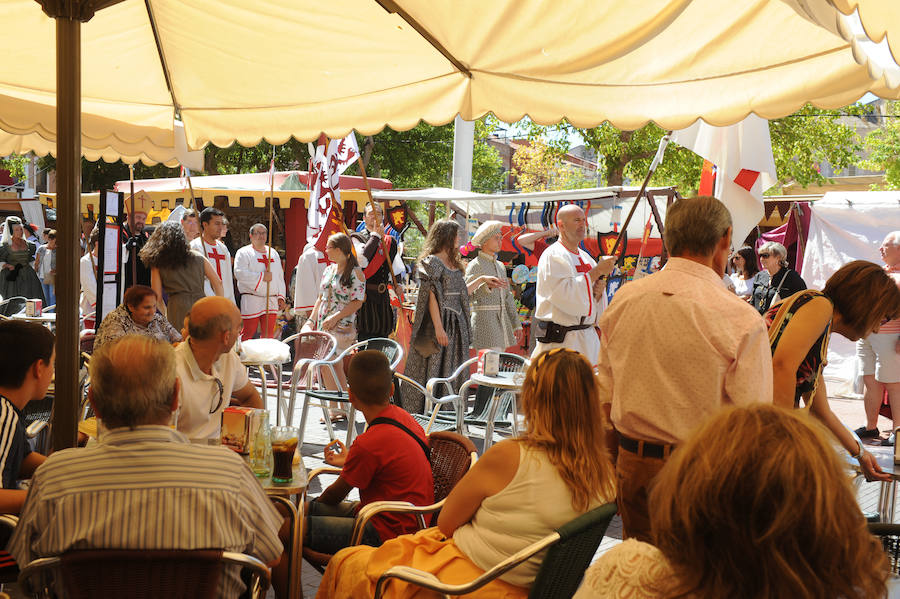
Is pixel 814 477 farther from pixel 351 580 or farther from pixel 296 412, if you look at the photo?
pixel 296 412

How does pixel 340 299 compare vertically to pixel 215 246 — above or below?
below

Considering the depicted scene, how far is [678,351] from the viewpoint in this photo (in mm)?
2895

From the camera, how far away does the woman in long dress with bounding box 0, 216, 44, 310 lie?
13.2m

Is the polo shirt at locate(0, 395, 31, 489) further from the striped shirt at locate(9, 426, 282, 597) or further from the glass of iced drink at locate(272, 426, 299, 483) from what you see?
the glass of iced drink at locate(272, 426, 299, 483)

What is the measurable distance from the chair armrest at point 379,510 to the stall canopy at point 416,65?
2.08 metres

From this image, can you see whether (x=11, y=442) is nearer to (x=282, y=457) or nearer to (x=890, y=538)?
(x=282, y=457)

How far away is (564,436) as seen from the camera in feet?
8.62

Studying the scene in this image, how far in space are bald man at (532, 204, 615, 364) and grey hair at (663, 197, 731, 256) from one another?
3.24 metres

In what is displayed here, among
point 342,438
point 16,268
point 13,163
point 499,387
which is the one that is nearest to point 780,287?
point 499,387

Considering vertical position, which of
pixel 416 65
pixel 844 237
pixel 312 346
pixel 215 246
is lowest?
pixel 312 346

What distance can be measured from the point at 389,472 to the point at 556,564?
106 centimetres

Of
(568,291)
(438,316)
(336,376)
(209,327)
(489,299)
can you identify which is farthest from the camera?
(489,299)

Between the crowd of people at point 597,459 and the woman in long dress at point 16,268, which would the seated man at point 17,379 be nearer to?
the crowd of people at point 597,459

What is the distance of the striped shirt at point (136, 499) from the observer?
2.24 m
